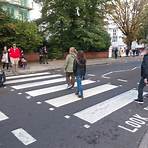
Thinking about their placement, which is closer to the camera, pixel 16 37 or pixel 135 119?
pixel 135 119

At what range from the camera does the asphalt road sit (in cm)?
676

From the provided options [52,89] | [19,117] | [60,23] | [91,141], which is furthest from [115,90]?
[60,23]

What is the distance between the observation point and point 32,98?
35.9 feet

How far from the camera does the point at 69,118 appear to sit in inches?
333

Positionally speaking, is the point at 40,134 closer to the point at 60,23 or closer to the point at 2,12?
the point at 2,12

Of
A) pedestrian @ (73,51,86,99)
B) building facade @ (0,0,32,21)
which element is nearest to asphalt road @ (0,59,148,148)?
pedestrian @ (73,51,86,99)

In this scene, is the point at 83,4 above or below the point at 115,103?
above

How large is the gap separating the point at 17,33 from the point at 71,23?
8.39 meters

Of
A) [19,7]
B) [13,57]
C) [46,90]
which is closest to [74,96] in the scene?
[46,90]

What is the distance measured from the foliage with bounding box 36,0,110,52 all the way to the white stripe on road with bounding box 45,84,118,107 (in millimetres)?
18268

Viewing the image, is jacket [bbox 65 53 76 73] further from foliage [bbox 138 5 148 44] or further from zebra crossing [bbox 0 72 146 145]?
foliage [bbox 138 5 148 44]

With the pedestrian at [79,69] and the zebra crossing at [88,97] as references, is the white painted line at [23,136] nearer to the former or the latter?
the zebra crossing at [88,97]

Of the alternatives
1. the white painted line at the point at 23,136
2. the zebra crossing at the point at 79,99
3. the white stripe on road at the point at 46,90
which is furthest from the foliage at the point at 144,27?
the white painted line at the point at 23,136

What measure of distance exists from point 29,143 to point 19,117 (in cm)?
198
